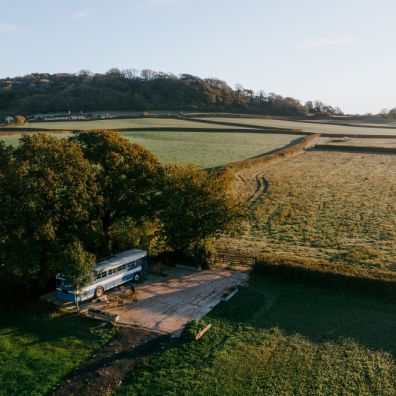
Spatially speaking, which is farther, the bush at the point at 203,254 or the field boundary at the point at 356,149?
the field boundary at the point at 356,149

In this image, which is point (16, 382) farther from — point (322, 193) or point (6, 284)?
point (322, 193)

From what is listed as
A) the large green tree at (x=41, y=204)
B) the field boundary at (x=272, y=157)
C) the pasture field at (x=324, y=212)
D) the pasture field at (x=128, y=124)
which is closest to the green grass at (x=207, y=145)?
the field boundary at (x=272, y=157)

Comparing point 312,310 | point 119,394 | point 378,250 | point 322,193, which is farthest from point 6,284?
point 322,193

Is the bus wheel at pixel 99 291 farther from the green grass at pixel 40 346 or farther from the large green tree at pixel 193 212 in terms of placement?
the large green tree at pixel 193 212

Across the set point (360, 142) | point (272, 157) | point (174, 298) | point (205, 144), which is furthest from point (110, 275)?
point (360, 142)

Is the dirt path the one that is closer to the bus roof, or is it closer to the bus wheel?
the bus wheel
